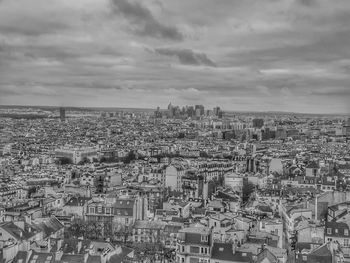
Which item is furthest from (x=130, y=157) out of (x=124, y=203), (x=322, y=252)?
(x=322, y=252)

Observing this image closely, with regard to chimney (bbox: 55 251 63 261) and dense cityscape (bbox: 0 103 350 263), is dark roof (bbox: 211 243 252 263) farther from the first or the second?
chimney (bbox: 55 251 63 261)

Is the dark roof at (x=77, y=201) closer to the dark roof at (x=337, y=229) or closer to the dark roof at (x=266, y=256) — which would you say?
the dark roof at (x=337, y=229)

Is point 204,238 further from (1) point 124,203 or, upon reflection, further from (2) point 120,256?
(1) point 124,203

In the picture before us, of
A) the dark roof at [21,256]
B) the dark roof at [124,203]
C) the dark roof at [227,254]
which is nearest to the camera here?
the dark roof at [21,256]

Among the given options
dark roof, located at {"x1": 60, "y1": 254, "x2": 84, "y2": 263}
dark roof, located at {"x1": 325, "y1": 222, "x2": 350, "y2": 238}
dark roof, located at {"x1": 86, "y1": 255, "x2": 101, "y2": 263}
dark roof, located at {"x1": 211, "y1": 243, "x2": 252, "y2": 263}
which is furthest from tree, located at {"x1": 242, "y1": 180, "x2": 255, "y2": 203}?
dark roof, located at {"x1": 60, "y1": 254, "x2": 84, "y2": 263}

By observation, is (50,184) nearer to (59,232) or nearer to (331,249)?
(59,232)

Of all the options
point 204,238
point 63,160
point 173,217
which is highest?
point 204,238

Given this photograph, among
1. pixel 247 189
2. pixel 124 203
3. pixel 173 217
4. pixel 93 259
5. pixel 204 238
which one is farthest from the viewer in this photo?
pixel 247 189

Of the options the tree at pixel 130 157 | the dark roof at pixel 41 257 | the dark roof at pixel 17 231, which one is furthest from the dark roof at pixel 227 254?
the tree at pixel 130 157

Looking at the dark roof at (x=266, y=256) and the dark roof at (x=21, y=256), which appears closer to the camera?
the dark roof at (x=21, y=256)
